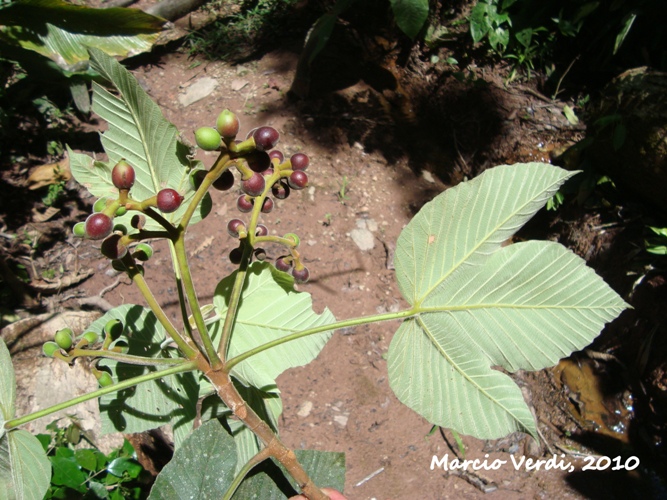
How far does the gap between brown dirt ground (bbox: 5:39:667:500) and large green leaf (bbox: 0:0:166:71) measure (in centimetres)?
42

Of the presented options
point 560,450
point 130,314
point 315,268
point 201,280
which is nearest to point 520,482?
point 560,450

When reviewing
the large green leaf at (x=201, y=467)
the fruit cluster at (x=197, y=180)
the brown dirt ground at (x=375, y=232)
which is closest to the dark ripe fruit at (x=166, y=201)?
the fruit cluster at (x=197, y=180)

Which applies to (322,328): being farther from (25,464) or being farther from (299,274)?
(25,464)

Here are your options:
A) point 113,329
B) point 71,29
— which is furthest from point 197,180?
point 71,29

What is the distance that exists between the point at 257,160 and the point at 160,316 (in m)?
0.23

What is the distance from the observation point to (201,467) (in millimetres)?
654

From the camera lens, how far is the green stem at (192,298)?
1.86 ft

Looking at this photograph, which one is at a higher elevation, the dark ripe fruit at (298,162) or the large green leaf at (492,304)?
the dark ripe fruit at (298,162)

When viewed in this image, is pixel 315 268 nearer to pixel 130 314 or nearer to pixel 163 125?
pixel 130 314

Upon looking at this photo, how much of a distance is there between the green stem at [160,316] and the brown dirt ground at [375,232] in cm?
157

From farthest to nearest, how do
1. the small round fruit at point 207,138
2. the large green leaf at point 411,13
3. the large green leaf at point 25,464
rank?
1. the large green leaf at point 411,13
2. the large green leaf at point 25,464
3. the small round fruit at point 207,138

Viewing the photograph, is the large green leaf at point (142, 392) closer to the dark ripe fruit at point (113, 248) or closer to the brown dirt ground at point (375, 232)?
the dark ripe fruit at point (113, 248)

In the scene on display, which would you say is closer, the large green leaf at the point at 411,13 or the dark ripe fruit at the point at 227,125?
the dark ripe fruit at the point at 227,125

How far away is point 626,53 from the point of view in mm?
3113
